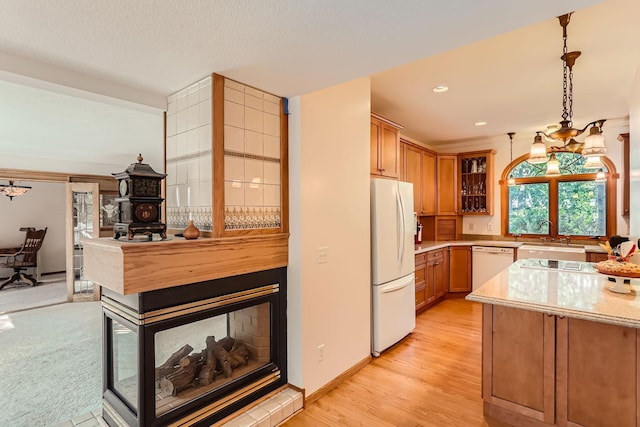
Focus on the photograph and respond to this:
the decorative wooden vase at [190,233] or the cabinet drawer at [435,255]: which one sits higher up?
the decorative wooden vase at [190,233]

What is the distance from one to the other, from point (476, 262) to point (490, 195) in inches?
47.0

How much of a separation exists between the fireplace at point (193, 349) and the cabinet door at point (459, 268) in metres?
3.75

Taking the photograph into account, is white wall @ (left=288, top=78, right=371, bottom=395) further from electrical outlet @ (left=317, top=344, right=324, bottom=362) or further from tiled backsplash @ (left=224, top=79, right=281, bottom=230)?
tiled backsplash @ (left=224, top=79, right=281, bottom=230)

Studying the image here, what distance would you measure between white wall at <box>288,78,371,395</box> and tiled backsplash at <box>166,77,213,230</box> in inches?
24.8

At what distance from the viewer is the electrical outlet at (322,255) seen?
2.54 m

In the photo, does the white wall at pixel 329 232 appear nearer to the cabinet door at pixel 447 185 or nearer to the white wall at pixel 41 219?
the cabinet door at pixel 447 185

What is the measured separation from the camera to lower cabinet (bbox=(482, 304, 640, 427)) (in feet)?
6.12

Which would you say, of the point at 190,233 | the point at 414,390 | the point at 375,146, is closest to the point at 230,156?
the point at 190,233

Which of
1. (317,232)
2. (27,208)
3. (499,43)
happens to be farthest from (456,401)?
(27,208)

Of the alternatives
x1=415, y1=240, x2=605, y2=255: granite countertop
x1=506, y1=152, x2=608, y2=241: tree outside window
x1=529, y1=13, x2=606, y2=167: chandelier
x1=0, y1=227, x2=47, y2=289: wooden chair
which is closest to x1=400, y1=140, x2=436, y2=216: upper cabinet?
x1=415, y1=240, x2=605, y2=255: granite countertop

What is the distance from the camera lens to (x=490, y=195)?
18.0 feet

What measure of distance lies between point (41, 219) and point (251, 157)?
8804mm

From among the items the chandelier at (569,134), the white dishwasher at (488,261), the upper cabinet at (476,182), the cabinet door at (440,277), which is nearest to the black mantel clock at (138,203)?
the chandelier at (569,134)

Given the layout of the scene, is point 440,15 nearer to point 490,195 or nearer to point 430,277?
point 430,277
